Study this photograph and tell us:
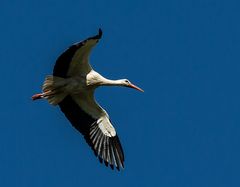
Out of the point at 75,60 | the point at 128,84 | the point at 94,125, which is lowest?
the point at 94,125

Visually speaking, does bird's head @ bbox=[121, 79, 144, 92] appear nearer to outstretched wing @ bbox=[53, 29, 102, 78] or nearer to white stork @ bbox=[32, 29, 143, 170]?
white stork @ bbox=[32, 29, 143, 170]

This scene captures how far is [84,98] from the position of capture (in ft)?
60.2

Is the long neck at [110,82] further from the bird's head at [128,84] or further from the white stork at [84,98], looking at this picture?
the bird's head at [128,84]

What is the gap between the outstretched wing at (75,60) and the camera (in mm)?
16750

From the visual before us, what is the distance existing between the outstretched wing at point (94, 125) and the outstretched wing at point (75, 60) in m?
0.74

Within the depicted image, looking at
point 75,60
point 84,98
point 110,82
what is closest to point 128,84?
point 110,82

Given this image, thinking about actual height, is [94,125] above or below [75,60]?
below

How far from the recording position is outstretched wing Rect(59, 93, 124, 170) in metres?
18.1

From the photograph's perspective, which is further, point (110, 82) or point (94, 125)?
point (94, 125)

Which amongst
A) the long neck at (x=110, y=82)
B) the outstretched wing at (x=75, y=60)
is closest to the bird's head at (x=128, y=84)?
the long neck at (x=110, y=82)

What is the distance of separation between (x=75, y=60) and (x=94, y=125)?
171 centimetres

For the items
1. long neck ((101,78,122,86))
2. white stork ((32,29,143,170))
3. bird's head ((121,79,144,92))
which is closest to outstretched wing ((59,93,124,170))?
white stork ((32,29,143,170))

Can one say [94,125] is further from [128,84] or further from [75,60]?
[75,60]

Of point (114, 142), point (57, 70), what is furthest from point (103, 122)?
point (57, 70)
